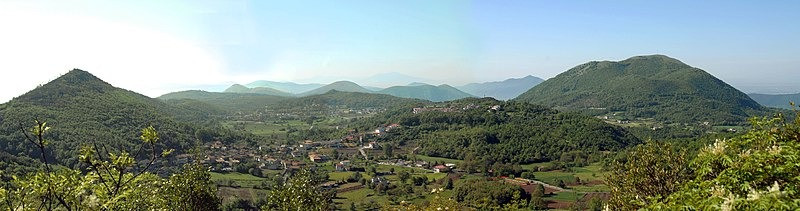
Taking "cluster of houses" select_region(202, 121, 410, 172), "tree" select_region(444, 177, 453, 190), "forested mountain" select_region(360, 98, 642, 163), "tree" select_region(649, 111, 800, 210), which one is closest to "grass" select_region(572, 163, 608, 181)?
"forested mountain" select_region(360, 98, 642, 163)

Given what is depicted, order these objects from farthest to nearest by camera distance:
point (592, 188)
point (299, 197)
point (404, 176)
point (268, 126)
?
1. point (268, 126)
2. point (404, 176)
3. point (592, 188)
4. point (299, 197)

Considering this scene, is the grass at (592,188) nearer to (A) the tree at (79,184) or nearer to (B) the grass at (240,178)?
(B) the grass at (240,178)

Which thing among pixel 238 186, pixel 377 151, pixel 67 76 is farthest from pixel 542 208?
pixel 67 76

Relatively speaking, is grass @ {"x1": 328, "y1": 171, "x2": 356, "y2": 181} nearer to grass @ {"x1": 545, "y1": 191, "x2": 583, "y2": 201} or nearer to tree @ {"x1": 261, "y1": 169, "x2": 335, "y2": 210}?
grass @ {"x1": 545, "y1": 191, "x2": 583, "y2": 201}

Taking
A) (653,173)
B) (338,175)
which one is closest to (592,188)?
(338,175)

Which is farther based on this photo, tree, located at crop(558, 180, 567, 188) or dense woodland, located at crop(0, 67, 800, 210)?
tree, located at crop(558, 180, 567, 188)

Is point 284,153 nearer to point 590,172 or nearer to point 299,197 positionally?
point 590,172
